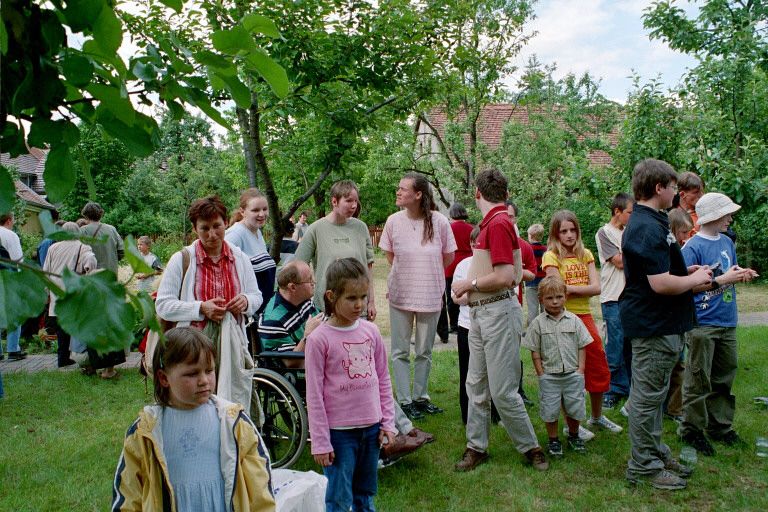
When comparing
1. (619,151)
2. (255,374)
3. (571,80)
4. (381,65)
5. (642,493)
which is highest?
(571,80)

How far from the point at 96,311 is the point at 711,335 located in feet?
16.6

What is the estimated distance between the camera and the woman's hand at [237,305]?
4141 mm

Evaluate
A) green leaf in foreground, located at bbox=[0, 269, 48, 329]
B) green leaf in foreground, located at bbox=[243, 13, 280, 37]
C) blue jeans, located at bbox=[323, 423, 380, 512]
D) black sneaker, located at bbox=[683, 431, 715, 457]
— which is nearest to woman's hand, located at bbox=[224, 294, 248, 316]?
blue jeans, located at bbox=[323, 423, 380, 512]

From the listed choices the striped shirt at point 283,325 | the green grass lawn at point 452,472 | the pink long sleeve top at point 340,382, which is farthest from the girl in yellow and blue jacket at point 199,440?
the striped shirt at point 283,325

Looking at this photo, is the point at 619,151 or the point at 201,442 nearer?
the point at 201,442

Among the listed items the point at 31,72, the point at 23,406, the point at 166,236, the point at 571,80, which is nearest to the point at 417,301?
the point at 23,406

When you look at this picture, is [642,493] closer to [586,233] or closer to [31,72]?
[31,72]

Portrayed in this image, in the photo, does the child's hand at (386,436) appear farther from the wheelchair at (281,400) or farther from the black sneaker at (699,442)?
the black sneaker at (699,442)

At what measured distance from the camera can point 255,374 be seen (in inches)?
188

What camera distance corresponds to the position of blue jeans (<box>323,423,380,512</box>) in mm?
3502

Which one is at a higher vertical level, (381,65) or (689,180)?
(381,65)

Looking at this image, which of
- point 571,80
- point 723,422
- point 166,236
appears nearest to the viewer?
point 723,422

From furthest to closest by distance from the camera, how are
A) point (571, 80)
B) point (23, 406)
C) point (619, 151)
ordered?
point (571, 80), point (619, 151), point (23, 406)

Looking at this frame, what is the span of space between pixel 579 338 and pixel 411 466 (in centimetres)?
168
